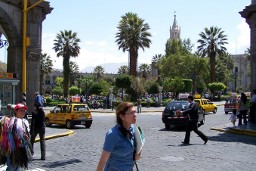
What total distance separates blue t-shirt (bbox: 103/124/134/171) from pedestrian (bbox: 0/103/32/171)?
264cm

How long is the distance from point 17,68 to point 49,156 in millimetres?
10363

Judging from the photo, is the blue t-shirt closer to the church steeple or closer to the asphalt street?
the asphalt street

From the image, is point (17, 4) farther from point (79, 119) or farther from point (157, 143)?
point (157, 143)

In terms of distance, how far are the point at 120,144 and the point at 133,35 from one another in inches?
2177

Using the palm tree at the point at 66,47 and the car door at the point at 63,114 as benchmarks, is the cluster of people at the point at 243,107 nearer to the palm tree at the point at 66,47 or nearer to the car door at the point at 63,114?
the car door at the point at 63,114

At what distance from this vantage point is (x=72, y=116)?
21.5 meters

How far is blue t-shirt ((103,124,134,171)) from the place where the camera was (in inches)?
174

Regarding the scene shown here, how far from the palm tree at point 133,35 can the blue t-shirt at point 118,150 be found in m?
54.0

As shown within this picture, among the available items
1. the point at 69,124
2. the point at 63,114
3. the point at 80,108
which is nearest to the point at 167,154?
the point at 69,124

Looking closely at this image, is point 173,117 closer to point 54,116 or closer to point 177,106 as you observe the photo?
point 177,106

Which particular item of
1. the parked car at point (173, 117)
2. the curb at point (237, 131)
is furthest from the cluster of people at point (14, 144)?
the parked car at point (173, 117)

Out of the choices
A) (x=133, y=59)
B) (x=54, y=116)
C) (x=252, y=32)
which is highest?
(x=133, y=59)

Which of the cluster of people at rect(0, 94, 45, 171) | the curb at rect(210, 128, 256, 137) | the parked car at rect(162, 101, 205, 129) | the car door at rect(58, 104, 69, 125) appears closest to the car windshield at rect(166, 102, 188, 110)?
the parked car at rect(162, 101, 205, 129)

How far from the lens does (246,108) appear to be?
2094cm
